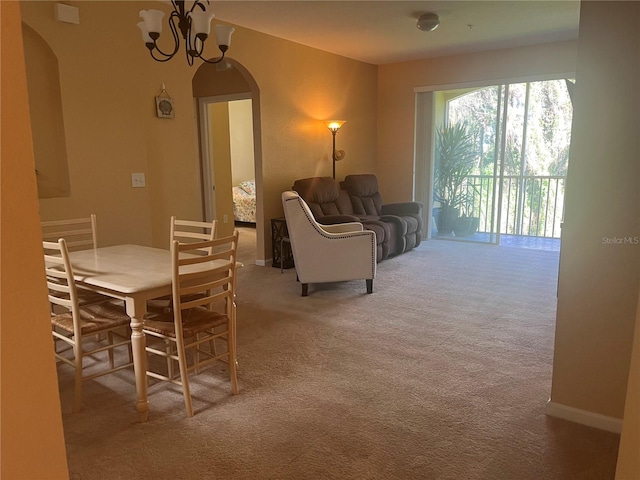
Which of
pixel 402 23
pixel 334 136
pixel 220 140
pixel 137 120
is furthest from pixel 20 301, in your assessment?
pixel 220 140

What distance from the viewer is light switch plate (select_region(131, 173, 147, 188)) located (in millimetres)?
3986

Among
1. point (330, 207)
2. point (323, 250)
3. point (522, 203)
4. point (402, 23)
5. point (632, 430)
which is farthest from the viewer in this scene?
point (522, 203)

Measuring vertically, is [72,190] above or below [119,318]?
above

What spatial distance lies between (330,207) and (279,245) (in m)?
0.85

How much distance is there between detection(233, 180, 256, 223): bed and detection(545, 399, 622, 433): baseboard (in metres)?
6.55

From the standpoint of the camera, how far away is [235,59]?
4812mm

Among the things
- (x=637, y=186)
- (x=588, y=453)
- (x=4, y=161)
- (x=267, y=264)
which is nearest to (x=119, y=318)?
(x=4, y=161)

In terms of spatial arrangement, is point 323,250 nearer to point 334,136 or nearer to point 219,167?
point 334,136

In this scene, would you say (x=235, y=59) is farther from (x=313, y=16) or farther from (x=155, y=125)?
(x=155, y=125)

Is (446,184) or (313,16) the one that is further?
(446,184)

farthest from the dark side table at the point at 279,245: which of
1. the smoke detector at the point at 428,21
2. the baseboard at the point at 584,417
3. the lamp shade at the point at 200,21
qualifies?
the baseboard at the point at 584,417

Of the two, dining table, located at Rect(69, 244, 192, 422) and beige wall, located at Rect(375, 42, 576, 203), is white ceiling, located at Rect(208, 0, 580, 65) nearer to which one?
beige wall, located at Rect(375, 42, 576, 203)

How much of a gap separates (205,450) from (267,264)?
11.5 feet

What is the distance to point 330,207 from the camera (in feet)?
18.8
